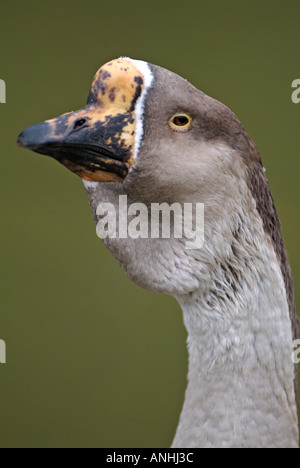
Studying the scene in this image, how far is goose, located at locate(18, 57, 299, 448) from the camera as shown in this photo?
3.44 feet

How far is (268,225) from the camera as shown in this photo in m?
1.21

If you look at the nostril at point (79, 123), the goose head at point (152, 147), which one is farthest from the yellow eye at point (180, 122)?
the nostril at point (79, 123)

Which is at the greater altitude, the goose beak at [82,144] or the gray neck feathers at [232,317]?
the goose beak at [82,144]

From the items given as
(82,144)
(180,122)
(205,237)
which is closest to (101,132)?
(82,144)

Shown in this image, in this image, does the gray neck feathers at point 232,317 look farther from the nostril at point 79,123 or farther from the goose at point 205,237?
the nostril at point 79,123

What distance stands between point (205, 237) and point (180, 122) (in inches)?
8.7

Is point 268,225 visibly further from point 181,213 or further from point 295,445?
point 295,445

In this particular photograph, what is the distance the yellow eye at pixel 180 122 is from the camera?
107 cm

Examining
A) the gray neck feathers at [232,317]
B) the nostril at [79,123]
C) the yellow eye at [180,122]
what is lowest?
the gray neck feathers at [232,317]

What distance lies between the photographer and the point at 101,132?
1.03 metres

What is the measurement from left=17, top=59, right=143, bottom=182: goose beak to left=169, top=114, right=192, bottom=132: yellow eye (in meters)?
0.07

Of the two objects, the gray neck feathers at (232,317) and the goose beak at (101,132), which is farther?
the gray neck feathers at (232,317)

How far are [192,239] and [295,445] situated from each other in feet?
1.70

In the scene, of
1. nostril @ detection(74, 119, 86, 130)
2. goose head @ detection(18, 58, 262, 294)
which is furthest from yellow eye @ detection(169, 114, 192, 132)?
nostril @ detection(74, 119, 86, 130)
